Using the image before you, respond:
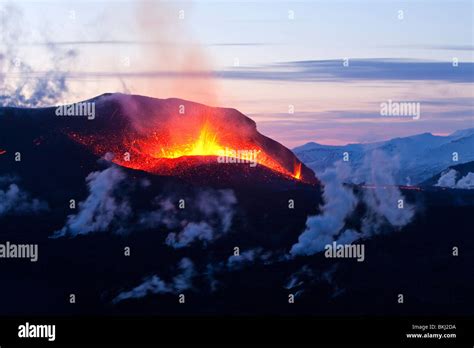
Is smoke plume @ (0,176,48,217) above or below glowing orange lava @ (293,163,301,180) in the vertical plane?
below

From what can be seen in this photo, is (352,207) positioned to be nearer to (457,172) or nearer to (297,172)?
(297,172)

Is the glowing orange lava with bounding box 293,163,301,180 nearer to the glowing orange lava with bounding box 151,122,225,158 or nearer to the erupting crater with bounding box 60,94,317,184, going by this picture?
the erupting crater with bounding box 60,94,317,184

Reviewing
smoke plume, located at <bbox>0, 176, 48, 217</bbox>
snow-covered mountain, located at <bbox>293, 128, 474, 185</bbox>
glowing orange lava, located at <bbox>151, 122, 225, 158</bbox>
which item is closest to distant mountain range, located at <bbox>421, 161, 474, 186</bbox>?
snow-covered mountain, located at <bbox>293, 128, 474, 185</bbox>

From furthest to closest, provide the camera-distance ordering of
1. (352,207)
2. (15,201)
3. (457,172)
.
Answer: (457,172) → (352,207) → (15,201)

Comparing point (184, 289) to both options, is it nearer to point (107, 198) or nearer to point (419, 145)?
point (107, 198)

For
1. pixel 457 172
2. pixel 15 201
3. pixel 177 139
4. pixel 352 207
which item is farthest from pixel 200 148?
pixel 457 172

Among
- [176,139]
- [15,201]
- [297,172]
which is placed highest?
[176,139]

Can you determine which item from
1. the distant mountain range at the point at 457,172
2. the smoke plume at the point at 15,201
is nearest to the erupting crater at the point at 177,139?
the smoke plume at the point at 15,201

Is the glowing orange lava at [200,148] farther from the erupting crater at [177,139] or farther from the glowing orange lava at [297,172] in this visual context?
the glowing orange lava at [297,172]
